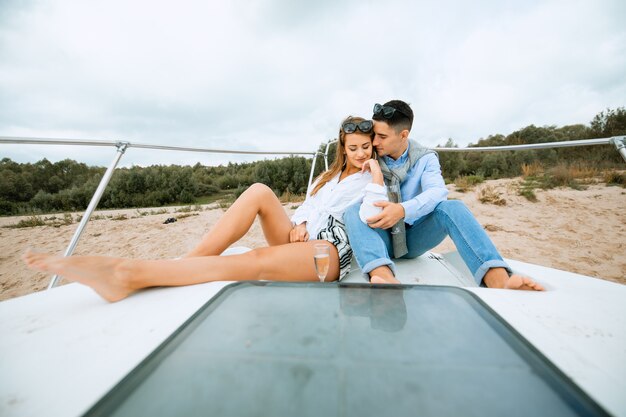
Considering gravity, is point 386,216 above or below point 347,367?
above

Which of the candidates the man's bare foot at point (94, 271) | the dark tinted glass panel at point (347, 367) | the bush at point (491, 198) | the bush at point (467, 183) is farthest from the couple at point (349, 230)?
the bush at point (467, 183)

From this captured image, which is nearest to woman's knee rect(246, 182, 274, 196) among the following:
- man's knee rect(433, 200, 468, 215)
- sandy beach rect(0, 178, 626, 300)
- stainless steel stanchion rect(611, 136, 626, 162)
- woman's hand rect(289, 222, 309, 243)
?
woman's hand rect(289, 222, 309, 243)

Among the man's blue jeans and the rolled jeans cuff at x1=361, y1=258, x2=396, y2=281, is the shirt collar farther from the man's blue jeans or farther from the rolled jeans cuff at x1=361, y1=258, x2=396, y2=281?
the rolled jeans cuff at x1=361, y1=258, x2=396, y2=281

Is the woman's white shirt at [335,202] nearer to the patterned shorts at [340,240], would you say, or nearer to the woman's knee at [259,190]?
the patterned shorts at [340,240]

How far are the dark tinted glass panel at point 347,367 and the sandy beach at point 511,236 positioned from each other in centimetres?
371

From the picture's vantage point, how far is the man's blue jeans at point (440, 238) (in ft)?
4.01

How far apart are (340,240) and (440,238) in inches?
23.9

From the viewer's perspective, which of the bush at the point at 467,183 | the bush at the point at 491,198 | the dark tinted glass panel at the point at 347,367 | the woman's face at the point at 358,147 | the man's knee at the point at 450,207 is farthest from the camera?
the bush at the point at 467,183

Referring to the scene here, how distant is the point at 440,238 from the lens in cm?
153

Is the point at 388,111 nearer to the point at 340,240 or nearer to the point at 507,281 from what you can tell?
the point at 340,240

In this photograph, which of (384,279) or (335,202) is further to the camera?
(335,202)

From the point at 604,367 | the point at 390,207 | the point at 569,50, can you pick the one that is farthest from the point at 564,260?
the point at 569,50

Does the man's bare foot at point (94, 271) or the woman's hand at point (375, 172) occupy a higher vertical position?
the woman's hand at point (375, 172)

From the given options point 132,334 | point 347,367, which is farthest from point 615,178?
point 132,334
